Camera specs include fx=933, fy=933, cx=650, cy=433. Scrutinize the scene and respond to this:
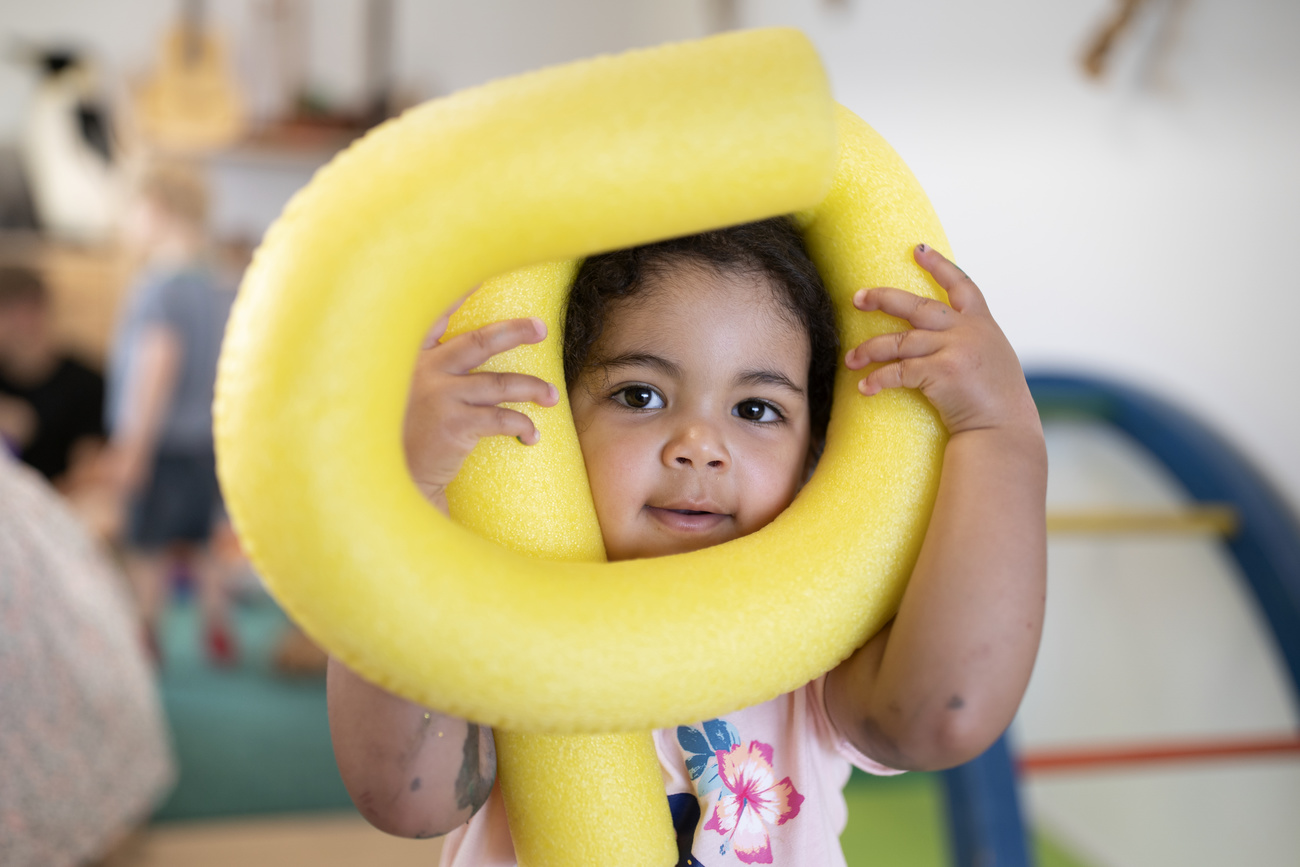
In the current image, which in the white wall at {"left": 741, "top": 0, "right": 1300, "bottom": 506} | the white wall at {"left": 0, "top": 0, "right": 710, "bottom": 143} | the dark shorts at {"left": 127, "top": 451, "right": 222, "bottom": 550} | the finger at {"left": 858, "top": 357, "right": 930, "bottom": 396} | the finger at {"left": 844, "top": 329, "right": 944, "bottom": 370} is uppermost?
the white wall at {"left": 0, "top": 0, "right": 710, "bottom": 143}

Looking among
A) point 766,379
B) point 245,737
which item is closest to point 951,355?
point 766,379

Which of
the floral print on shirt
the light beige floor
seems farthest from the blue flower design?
the light beige floor

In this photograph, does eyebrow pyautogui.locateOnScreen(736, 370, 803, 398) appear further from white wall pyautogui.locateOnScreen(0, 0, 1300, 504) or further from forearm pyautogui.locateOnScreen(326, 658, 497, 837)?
white wall pyautogui.locateOnScreen(0, 0, 1300, 504)

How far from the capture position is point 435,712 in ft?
1.63

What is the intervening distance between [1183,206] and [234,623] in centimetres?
298

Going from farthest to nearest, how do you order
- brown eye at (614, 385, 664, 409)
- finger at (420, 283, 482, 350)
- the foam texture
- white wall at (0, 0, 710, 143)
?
white wall at (0, 0, 710, 143) < brown eye at (614, 385, 664, 409) < finger at (420, 283, 482, 350) < the foam texture

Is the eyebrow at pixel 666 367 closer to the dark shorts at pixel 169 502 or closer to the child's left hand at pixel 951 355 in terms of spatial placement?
the child's left hand at pixel 951 355

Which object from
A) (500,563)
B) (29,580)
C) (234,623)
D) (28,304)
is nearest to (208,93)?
(28,304)

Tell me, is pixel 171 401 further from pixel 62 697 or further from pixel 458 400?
pixel 458 400

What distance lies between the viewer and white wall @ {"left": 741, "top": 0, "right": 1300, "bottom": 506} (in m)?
1.15

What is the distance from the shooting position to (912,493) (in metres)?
0.47

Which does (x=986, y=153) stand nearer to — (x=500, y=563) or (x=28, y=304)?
(x=500, y=563)

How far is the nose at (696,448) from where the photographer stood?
0.53 m

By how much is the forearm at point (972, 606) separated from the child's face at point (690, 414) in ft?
0.40
